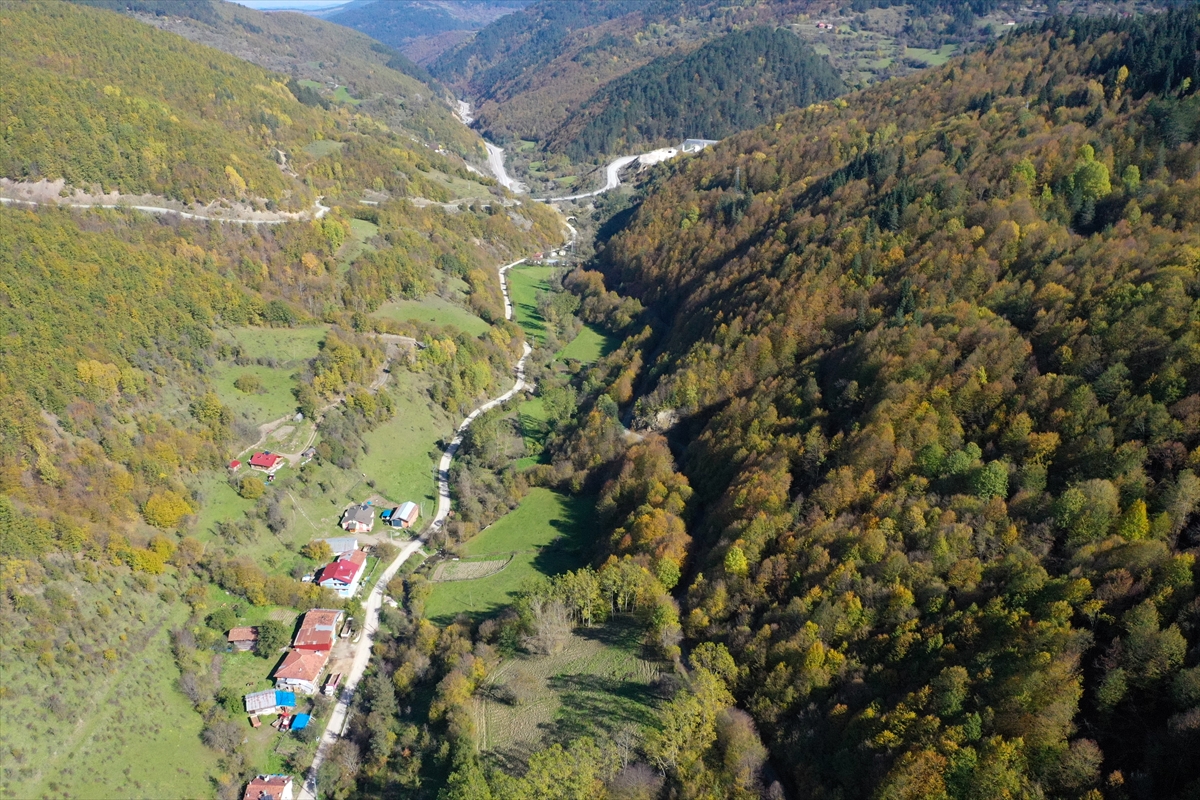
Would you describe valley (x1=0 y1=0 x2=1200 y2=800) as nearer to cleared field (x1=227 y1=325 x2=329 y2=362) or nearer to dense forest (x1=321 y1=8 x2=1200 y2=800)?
dense forest (x1=321 y1=8 x2=1200 y2=800)

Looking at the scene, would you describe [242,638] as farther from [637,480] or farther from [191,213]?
[191,213]

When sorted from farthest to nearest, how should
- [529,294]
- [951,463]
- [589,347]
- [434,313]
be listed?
[529,294] → [589,347] → [434,313] → [951,463]

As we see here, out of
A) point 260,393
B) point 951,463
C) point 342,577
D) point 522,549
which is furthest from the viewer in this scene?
point 260,393

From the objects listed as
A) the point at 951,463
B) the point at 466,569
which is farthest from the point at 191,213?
the point at 951,463

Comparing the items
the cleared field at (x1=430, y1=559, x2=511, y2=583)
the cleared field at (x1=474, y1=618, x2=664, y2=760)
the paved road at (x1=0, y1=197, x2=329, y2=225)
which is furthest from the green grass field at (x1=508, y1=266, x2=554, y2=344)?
the cleared field at (x1=474, y1=618, x2=664, y2=760)

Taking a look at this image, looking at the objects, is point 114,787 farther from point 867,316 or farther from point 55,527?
point 867,316

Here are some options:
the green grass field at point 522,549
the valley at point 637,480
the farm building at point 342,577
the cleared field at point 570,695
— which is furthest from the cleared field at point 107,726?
the cleared field at point 570,695

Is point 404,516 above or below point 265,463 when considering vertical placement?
below

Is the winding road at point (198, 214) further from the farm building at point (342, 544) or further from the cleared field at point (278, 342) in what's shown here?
the farm building at point (342, 544)
